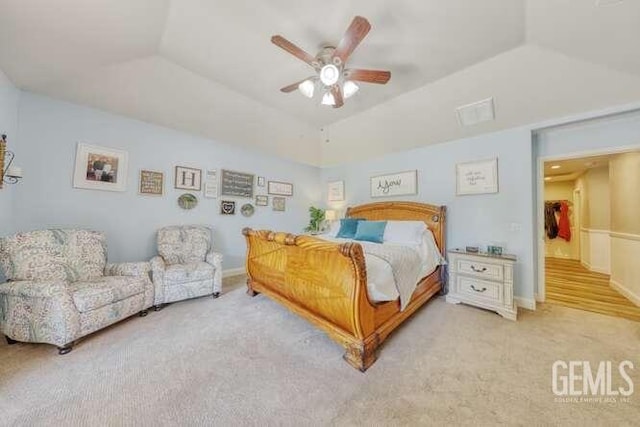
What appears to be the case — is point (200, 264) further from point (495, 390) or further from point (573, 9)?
point (573, 9)

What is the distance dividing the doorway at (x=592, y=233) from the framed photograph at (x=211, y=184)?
16.9 ft

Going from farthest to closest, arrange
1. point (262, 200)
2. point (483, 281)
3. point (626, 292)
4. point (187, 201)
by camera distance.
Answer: point (262, 200) < point (187, 201) < point (626, 292) < point (483, 281)

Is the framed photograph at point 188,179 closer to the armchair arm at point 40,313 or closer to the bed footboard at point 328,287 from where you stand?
the bed footboard at point 328,287

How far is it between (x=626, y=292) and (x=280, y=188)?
586 cm

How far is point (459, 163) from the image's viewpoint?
364 cm

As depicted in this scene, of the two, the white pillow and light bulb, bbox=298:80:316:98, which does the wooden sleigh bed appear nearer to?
the white pillow

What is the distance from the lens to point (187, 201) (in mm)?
3848

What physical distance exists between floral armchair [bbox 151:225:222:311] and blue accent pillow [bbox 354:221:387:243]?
7.17 ft

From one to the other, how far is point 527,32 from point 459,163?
5.95 ft

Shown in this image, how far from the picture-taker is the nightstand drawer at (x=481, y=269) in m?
2.74

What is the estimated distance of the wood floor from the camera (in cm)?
287

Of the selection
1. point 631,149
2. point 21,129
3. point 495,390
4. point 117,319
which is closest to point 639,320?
point 631,149

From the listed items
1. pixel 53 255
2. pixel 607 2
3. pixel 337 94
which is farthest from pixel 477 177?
pixel 53 255

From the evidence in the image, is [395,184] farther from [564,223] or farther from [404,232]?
[564,223]
